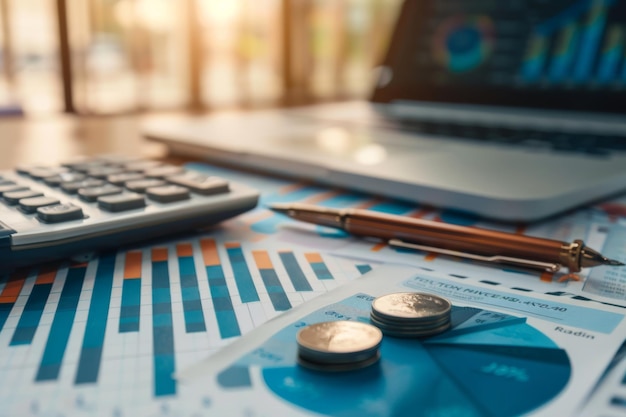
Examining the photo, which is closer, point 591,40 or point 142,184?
point 142,184

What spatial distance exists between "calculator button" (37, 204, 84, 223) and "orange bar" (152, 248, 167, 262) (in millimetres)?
52

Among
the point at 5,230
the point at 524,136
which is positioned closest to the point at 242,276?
the point at 5,230

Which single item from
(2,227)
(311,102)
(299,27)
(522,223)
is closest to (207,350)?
(2,227)

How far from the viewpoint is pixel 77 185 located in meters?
0.46

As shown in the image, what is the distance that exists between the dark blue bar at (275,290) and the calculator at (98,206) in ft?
0.28

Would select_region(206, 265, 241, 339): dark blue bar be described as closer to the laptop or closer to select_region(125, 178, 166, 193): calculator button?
select_region(125, 178, 166, 193): calculator button

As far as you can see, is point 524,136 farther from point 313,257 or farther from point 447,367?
point 447,367

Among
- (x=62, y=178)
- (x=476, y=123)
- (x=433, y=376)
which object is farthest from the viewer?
(x=476, y=123)

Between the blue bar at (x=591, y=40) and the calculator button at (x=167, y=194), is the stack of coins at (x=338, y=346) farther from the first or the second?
the blue bar at (x=591, y=40)

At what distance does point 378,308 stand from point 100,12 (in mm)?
2989

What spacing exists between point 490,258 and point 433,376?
0.53ft

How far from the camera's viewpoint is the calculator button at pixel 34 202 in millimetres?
403

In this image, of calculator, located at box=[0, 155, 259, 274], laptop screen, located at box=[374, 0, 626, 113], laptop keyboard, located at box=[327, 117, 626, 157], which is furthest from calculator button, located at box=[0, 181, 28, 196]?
laptop screen, located at box=[374, 0, 626, 113]

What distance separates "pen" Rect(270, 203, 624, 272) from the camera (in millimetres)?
384
